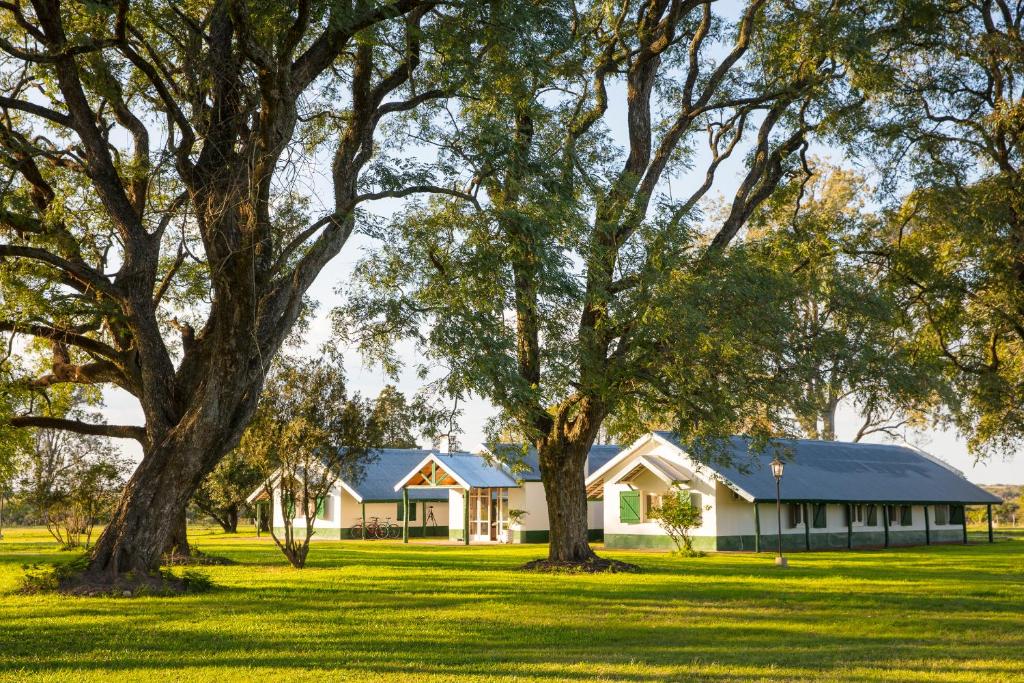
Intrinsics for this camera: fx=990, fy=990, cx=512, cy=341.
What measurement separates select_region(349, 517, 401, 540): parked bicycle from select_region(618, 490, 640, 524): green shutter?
13.7 m

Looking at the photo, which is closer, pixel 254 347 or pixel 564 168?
pixel 564 168

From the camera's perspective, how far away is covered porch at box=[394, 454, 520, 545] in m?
37.8

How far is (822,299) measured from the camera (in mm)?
17906

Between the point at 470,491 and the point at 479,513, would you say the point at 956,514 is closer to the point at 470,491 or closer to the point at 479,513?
the point at 479,513

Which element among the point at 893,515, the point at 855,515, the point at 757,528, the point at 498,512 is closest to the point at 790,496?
the point at 757,528

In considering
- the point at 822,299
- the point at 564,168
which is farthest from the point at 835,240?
the point at 564,168

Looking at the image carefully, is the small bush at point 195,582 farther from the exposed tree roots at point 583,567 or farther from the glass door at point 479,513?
the glass door at point 479,513

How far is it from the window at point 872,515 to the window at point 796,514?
415cm

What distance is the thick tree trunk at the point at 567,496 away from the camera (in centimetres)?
2106

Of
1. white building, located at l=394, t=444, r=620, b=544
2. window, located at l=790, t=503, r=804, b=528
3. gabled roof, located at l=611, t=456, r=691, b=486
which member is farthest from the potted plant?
window, located at l=790, t=503, r=804, b=528

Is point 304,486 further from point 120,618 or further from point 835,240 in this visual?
point 835,240

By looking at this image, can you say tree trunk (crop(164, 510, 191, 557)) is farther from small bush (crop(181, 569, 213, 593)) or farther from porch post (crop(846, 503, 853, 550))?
porch post (crop(846, 503, 853, 550))

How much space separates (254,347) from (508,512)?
2460 centimetres

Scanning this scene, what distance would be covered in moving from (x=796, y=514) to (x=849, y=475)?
3628 millimetres
